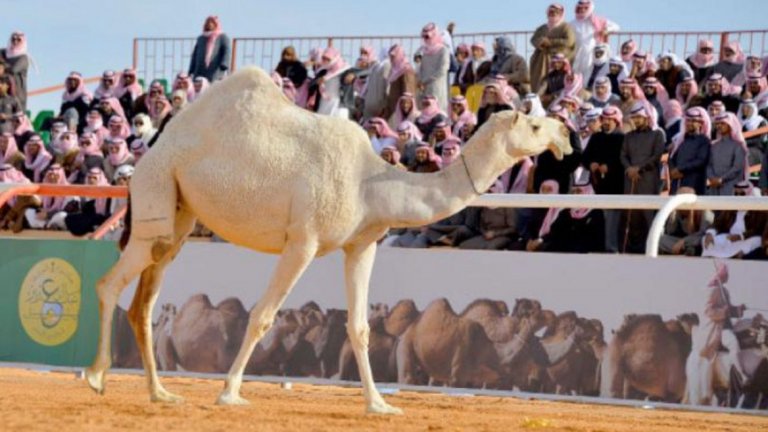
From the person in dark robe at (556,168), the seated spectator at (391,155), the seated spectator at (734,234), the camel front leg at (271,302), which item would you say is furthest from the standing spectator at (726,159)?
the camel front leg at (271,302)

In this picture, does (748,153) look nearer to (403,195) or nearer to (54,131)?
(403,195)

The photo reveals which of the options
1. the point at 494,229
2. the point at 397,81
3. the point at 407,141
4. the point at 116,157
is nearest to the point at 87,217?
the point at 494,229

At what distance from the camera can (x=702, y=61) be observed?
26.0 metres

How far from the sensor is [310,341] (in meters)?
16.9

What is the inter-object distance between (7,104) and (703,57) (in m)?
12.3

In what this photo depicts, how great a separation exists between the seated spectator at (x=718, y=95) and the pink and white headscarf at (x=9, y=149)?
35.4 ft

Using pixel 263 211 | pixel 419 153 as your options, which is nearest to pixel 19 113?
pixel 419 153

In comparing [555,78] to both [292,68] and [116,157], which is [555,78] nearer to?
[292,68]

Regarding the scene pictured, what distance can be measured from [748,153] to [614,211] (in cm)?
542

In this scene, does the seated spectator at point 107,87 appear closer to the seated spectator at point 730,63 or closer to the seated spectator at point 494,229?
the seated spectator at point 730,63

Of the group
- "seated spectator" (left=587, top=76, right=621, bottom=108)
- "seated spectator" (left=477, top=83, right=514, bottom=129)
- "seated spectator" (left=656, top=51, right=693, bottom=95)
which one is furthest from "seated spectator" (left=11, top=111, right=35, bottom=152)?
"seated spectator" (left=656, top=51, right=693, bottom=95)

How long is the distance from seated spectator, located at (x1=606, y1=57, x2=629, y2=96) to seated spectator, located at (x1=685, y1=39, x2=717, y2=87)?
1066 mm

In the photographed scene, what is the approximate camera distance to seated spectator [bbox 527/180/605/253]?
16984 millimetres

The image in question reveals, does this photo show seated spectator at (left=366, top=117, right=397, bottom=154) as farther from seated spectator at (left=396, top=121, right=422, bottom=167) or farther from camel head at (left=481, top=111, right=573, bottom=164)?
camel head at (left=481, top=111, right=573, bottom=164)
